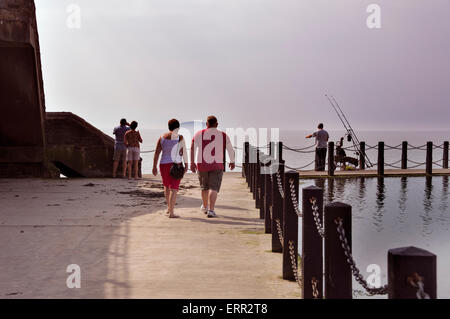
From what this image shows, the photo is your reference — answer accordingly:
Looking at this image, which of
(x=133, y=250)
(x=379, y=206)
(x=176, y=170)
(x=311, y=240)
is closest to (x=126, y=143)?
(x=176, y=170)

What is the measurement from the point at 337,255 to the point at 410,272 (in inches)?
47.7

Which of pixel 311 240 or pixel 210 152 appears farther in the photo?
pixel 210 152

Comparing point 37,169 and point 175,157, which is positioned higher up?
point 175,157

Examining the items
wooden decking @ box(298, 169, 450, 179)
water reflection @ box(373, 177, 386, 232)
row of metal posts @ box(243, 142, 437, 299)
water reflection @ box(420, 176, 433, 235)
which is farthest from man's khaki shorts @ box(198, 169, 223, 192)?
wooden decking @ box(298, 169, 450, 179)

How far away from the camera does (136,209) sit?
33.9 ft

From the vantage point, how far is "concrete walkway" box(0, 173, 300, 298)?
5.26 meters

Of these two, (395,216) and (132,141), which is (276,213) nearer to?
(395,216)

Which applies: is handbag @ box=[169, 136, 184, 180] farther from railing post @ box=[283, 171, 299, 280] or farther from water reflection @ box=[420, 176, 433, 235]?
water reflection @ box=[420, 176, 433, 235]

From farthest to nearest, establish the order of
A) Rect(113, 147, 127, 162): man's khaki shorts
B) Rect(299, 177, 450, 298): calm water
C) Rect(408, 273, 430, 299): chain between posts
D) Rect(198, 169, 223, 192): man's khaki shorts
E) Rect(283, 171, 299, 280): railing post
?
Rect(113, 147, 127, 162): man's khaki shorts, Rect(198, 169, 223, 192): man's khaki shorts, Rect(299, 177, 450, 298): calm water, Rect(283, 171, 299, 280): railing post, Rect(408, 273, 430, 299): chain between posts

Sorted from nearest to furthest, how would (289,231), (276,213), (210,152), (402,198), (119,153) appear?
(289,231) < (276,213) < (210,152) < (402,198) < (119,153)

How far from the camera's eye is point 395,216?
38.9 feet

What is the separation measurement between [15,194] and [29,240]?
5.60m
